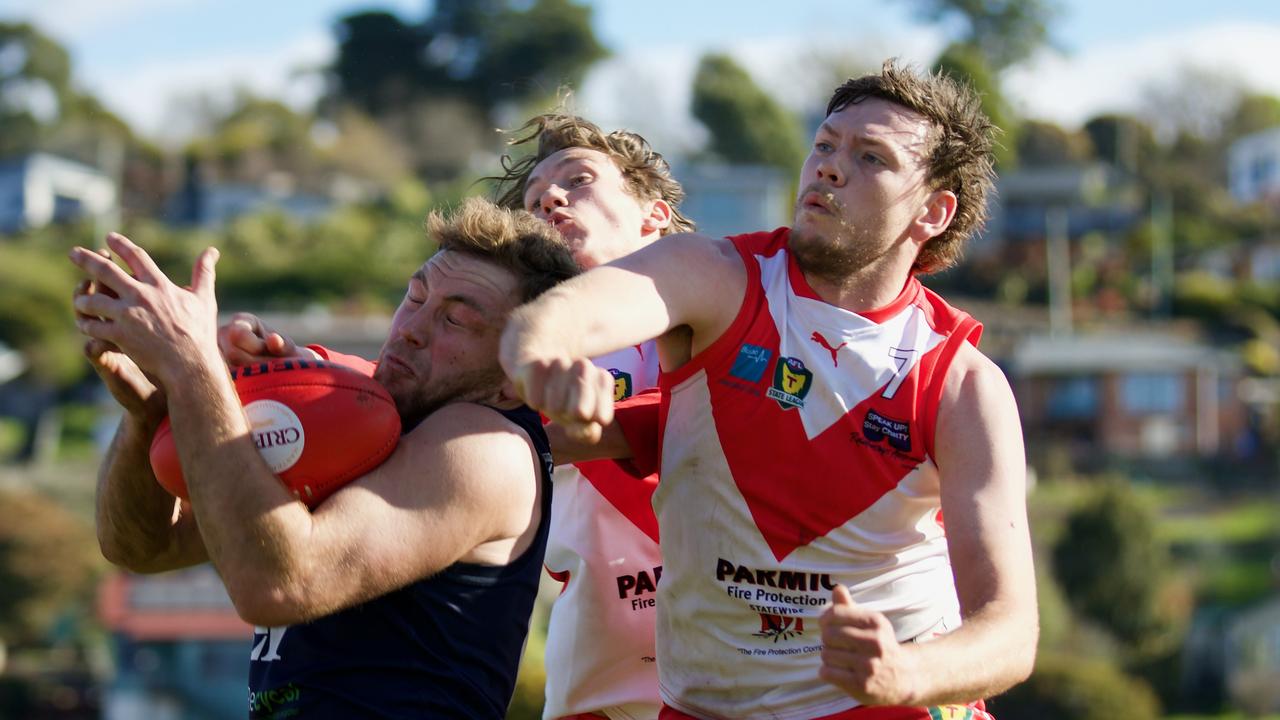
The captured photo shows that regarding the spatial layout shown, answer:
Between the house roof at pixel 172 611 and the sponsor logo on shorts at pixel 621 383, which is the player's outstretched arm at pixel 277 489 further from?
the house roof at pixel 172 611

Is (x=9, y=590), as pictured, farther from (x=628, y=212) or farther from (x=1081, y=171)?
(x=1081, y=171)

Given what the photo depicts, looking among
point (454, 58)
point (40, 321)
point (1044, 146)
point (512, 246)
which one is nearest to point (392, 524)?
point (512, 246)

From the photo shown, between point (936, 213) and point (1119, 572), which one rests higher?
point (936, 213)

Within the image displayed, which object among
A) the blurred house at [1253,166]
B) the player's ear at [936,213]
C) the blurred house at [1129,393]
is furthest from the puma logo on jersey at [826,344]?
the blurred house at [1253,166]

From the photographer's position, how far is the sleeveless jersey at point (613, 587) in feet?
16.9

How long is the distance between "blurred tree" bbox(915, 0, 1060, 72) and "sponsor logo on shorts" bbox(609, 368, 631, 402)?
7158cm

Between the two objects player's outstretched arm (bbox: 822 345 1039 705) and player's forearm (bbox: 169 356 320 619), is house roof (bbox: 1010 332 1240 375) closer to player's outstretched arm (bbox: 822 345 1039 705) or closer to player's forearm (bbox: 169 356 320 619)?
player's outstretched arm (bbox: 822 345 1039 705)

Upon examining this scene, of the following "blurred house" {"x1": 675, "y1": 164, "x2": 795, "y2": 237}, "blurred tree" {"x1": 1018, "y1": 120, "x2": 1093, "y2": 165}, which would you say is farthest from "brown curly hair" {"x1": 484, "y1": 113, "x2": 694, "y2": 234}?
"blurred tree" {"x1": 1018, "y1": 120, "x2": 1093, "y2": 165}

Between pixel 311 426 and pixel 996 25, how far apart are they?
248 ft

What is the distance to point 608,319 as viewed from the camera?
11.7 feet

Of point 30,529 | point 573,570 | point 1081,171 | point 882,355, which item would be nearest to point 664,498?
point 882,355

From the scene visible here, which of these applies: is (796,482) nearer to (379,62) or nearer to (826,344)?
(826,344)

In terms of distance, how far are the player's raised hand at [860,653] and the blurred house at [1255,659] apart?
36.8 m

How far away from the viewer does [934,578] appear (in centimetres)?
423
